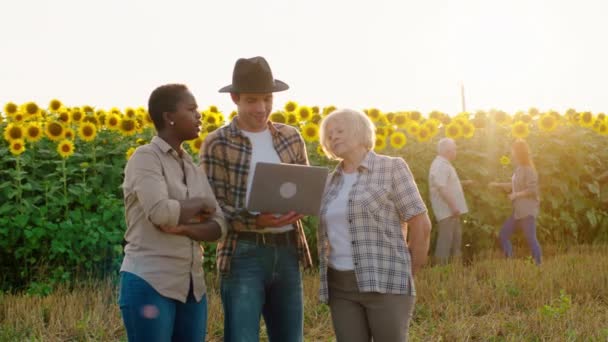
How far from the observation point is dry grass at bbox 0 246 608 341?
574cm

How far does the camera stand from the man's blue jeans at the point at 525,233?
9023 millimetres

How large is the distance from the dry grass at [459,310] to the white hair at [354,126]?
2.30 metres

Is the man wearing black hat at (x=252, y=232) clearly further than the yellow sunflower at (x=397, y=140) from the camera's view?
No

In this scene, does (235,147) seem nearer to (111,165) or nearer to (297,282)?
(297,282)

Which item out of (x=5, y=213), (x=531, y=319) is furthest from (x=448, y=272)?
(x=5, y=213)

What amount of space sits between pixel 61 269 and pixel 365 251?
14.3 ft

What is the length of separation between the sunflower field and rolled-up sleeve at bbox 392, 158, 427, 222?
3.88 meters

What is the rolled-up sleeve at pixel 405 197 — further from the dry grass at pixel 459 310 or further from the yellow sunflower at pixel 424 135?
the yellow sunflower at pixel 424 135

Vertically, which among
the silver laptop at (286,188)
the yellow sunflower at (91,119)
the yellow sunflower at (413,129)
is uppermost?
the yellow sunflower at (91,119)

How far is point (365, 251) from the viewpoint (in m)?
3.61

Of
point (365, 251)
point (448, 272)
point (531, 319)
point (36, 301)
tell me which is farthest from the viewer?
point (448, 272)

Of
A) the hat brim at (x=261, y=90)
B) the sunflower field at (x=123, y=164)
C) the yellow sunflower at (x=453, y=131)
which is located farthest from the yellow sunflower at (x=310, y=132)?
the hat brim at (x=261, y=90)

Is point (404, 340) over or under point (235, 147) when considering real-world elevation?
under

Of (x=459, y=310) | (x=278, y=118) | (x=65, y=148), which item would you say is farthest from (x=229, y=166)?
(x=278, y=118)
